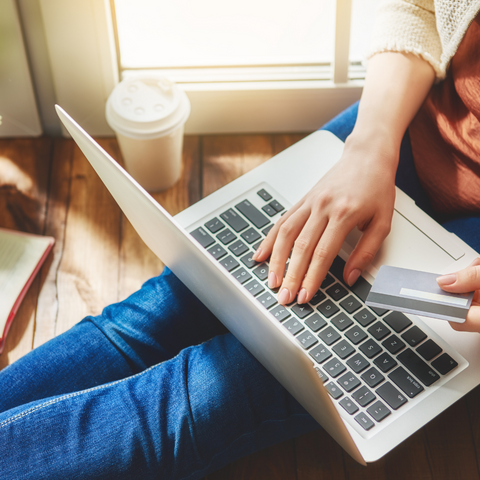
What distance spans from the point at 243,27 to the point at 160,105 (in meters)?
0.33

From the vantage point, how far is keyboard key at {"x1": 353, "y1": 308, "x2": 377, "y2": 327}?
712mm

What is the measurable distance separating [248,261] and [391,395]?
0.87 ft

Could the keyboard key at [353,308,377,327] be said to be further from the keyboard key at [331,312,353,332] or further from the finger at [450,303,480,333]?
the finger at [450,303,480,333]

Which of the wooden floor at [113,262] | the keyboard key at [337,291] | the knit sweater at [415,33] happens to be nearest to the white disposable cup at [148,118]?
the wooden floor at [113,262]

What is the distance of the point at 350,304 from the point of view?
0.72 m

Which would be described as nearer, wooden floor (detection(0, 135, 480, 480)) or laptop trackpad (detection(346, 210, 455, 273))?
laptop trackpad (detection(346, 210, 455, 273))

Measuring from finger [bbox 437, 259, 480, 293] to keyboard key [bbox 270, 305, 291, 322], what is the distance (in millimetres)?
205

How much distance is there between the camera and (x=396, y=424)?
642mm

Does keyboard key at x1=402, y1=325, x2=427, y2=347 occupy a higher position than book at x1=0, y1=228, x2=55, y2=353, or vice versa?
keyboard key at x1=402, y1=325, x2=427, y2=347

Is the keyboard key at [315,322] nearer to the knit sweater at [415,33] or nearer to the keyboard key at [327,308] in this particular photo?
the keyboard key at [327,308]

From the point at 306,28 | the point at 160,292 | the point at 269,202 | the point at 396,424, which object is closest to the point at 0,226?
the point at 160,292

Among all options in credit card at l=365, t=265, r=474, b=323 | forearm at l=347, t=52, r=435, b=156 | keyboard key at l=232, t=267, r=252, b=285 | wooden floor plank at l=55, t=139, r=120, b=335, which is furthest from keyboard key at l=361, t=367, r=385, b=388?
wooden floor plank at l=55, t=139, r=120, b=335

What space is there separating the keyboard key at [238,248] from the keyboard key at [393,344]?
9.3 inches

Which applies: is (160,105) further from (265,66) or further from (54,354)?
(54,354)
